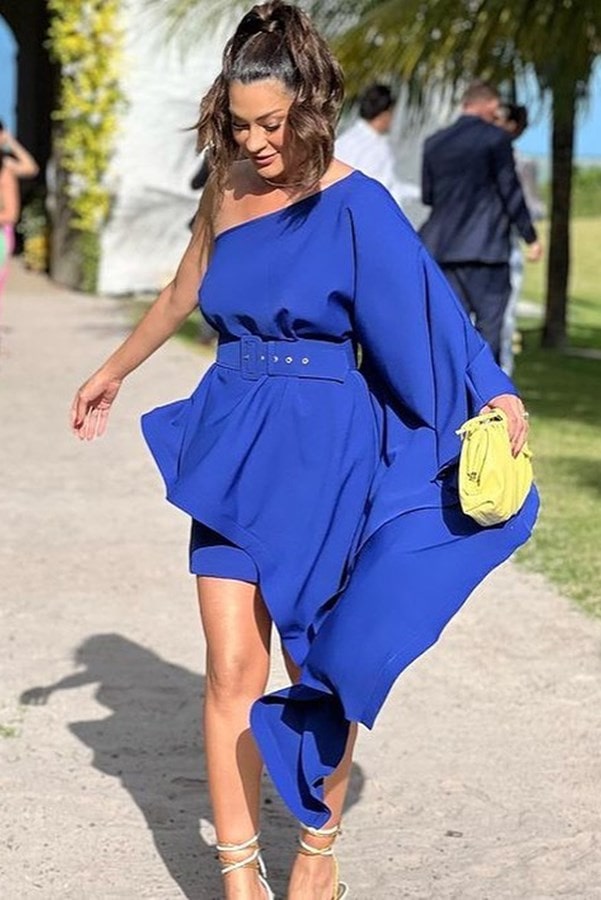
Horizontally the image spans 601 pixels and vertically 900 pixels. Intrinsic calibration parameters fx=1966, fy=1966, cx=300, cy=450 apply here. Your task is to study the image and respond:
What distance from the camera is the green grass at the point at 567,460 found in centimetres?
755

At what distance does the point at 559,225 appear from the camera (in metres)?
17.5

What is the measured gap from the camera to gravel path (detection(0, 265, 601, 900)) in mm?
4215

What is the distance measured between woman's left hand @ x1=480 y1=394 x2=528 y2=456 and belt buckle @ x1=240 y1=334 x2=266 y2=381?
42 cm

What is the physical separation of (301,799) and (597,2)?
9.62m

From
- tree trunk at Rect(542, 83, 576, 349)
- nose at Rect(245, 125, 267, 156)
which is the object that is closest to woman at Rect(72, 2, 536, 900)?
nose at Rect(245, 125, 267, 156)

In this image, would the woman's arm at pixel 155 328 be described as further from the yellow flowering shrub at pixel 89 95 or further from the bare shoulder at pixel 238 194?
the yellow flowering shrub at pixel 89 95

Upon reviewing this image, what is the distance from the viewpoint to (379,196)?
3.62m

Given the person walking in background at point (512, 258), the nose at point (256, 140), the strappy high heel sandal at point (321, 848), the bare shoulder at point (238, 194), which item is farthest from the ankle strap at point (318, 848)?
the person walking in background at point (512, 258)

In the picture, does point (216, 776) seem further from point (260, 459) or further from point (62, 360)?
point (62, 360)

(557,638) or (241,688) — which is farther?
(557,638)

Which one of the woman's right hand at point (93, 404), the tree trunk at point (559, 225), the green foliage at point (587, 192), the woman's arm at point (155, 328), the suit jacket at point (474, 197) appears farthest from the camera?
the green foliage at point (587, 192)

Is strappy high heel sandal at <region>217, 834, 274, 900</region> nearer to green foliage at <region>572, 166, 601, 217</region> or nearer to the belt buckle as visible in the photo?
the belt buckle

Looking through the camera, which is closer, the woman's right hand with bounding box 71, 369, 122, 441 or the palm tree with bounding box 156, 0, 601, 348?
the woman's right hand with bounding box 71, 369, 122, 441

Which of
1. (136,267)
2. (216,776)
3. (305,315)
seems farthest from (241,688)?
(136,267)
